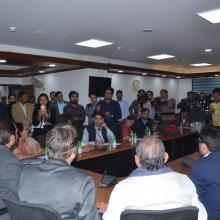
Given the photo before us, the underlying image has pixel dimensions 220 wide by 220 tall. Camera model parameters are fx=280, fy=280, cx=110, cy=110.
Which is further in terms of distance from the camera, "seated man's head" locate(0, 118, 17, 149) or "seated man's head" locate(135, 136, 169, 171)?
"seated man's head" locate(0, 118, 17, 149)

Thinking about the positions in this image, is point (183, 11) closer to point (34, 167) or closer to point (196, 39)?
point (196, 39)

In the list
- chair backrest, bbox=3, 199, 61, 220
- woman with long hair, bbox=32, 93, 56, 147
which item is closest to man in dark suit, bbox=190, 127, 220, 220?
chair backrest, bbox=3, 199, 61, 220

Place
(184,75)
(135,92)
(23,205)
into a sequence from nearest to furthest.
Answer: (23,205) < (135,92) < (184,75)

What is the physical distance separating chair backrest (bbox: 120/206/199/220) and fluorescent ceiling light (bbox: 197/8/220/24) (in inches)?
130

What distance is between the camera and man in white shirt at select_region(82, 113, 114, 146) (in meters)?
4.53

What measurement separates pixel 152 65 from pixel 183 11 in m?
6.52

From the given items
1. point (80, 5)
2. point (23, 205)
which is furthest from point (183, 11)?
point (23, 205)

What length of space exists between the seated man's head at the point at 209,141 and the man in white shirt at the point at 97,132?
236 centimetres

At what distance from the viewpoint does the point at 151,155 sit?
161 cm

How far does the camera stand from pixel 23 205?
1410mm

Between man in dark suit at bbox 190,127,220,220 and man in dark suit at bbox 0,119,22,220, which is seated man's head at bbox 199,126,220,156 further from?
man in dark suit at bbox 0,119,22,220

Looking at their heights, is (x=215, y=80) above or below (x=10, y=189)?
above

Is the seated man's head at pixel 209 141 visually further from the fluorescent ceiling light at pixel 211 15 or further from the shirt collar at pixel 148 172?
Result: the fluorescent ceiling light at pixel 211 15

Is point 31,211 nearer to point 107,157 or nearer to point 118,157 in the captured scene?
point 107,157
